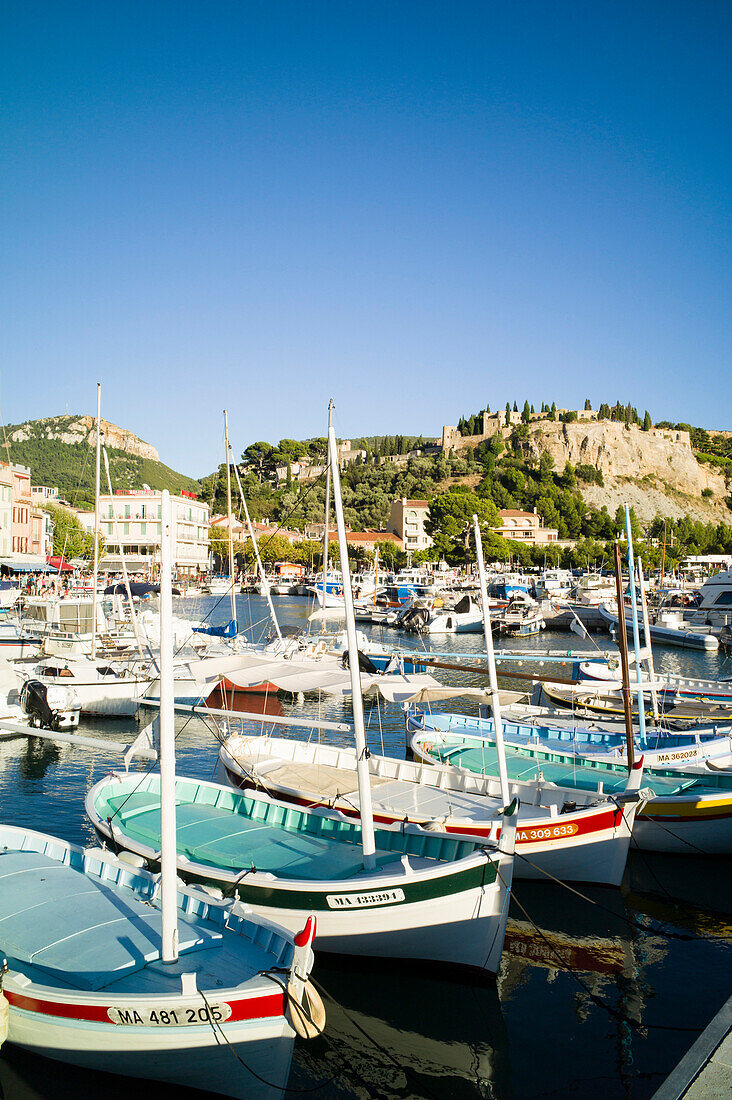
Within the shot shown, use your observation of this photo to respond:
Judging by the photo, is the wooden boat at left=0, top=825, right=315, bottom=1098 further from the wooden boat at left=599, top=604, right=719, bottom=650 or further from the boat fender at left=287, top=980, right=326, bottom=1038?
the wooden boat at left=599, top=604, right=719, bottom=650

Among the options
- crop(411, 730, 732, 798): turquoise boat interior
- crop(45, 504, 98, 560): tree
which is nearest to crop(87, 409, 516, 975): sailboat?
crop(411, 730, 732, 798): turquoise boat interior

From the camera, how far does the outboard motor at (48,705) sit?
23.3m

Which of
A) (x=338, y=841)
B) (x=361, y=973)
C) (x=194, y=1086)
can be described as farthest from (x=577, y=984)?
(x=194, y=1086)

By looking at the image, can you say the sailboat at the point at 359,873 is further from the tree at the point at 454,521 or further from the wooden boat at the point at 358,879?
the tree at the point at 454,521

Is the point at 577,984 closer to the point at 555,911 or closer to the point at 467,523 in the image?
the point at 555,911

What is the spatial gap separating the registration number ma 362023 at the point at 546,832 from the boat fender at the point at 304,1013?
634cm

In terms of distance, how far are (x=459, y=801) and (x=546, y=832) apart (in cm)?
204

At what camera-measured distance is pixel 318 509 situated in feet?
417

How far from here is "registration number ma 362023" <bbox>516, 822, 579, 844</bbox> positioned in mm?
12547

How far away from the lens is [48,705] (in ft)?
77.3

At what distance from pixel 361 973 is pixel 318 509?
118 metres

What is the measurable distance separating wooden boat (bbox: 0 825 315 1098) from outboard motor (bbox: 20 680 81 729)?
1540 centimetres

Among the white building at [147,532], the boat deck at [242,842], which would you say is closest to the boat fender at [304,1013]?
the boat deck at [242,842]

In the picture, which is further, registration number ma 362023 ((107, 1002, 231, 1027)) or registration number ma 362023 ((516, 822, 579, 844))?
registration number ma 362023 ((516, 822, 579, 844))
